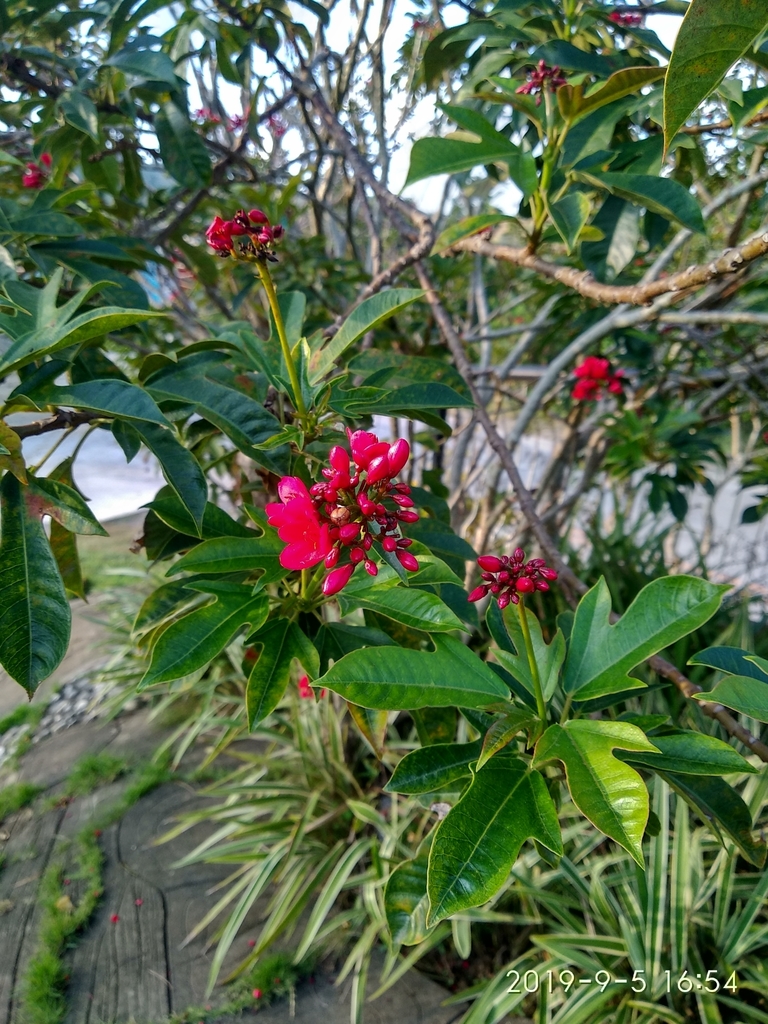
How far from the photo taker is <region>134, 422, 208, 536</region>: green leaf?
0.60 metres

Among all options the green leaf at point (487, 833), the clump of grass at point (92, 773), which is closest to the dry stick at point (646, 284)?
the green leaf at point (487, 833)

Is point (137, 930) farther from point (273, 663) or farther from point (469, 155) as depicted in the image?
point (469, 155)

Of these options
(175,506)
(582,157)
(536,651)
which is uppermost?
(582,157)

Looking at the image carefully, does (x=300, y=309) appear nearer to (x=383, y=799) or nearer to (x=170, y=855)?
(x=383, y=799)

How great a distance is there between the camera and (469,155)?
86cm

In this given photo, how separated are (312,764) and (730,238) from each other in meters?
2.04

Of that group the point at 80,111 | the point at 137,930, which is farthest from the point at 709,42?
the point at 137,930

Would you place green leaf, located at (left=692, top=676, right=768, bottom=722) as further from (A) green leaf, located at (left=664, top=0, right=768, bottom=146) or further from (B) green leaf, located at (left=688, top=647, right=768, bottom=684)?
(A) green leaf, located at (left=664, top=0, right=768, bottom=146)

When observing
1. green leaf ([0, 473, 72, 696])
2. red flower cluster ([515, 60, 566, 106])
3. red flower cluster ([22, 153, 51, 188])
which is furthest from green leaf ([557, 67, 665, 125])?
red flower cluster ([22, 153, 51, 188])

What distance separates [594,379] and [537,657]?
1.42 m

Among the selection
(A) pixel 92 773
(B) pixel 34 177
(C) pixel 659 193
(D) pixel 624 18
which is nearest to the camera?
(C) pixel 659 193

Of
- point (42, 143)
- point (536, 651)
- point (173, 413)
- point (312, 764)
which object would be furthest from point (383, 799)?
point (42, 143)

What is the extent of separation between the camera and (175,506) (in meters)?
0.67

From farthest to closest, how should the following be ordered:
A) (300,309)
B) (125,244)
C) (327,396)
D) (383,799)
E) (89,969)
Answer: (383,799) → (89,969) → (125,244) → (300,309) → (327,396)
